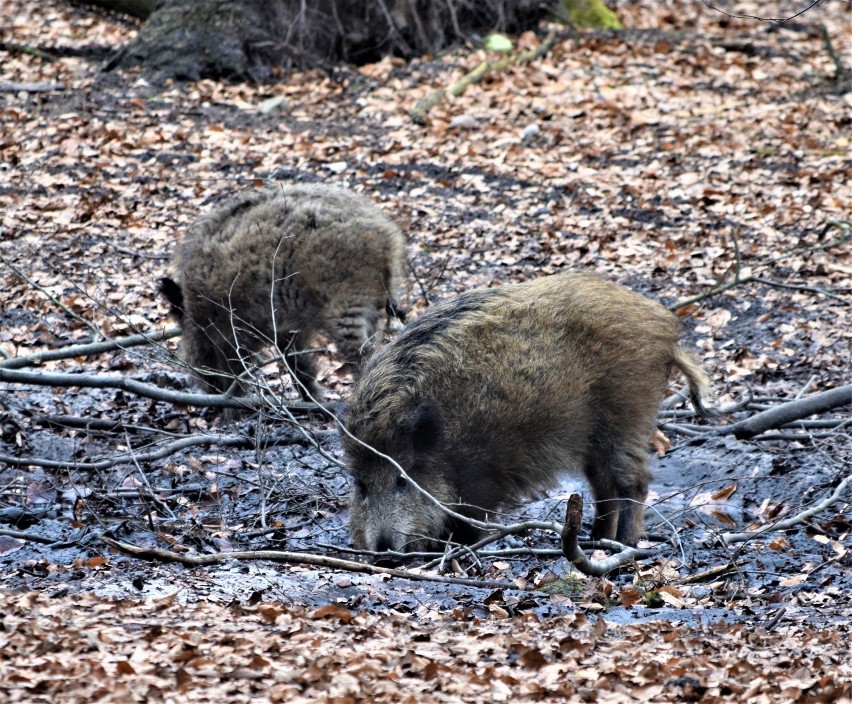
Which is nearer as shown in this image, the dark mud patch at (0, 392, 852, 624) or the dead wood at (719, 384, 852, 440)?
the dark mud patch at (0, 392, 852, 624)

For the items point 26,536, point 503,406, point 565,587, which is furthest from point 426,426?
point 26,536

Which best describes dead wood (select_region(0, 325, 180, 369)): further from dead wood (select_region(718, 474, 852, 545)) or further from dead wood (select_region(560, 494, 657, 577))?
dead wood (select_region(718, 474, 852, 545))

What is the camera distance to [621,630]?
4.79 m

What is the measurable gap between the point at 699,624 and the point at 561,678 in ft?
3.23

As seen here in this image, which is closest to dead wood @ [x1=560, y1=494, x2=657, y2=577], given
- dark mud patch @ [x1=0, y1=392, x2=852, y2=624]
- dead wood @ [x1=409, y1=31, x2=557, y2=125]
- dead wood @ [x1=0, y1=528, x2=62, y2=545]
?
dark mud patch @ [x1=0, y1=392, x2=852, y2=624]

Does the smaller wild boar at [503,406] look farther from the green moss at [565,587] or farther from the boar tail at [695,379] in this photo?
the green moss at [565,587]

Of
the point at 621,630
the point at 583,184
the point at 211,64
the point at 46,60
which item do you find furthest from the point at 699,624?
the point at 46,60

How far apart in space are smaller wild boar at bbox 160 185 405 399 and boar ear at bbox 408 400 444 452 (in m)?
1.56

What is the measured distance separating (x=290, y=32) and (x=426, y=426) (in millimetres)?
11177

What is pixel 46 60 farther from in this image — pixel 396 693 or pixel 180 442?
pixel 396 693

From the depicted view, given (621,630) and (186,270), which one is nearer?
(621,630)

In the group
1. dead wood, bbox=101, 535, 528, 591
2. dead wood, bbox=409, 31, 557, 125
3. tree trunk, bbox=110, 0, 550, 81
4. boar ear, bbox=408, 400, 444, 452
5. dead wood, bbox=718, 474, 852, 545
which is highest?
tree trunk, bbox=110, 0, 550, 81

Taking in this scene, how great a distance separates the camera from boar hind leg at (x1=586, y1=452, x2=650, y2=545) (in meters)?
6.39

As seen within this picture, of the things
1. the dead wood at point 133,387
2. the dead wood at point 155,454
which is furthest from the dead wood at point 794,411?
the dead wood at point 133,387
